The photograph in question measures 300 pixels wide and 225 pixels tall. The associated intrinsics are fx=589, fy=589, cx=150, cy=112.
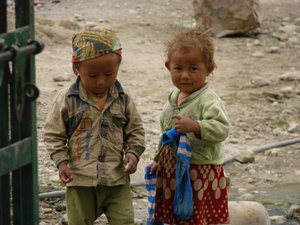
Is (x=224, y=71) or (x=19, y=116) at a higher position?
(x=19, y=116)

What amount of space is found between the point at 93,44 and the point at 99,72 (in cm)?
15

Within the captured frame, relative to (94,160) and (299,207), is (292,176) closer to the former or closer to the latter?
(299,207)

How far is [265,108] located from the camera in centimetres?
705

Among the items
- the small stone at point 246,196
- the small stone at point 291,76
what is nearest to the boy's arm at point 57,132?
the small stone at point 246,196

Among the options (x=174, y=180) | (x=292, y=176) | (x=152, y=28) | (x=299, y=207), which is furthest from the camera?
(x=152, y=28)

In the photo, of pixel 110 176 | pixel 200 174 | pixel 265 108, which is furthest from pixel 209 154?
pixel 265 108

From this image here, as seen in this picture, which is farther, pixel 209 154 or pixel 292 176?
pixel 292 176

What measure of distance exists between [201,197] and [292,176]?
2277mm

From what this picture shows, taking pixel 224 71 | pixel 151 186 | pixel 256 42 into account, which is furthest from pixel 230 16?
pixel 151 186

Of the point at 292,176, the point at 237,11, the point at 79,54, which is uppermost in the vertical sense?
the point at 79,54

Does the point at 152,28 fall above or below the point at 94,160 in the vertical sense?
below

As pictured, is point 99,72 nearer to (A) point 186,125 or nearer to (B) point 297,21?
(A) point 186,125

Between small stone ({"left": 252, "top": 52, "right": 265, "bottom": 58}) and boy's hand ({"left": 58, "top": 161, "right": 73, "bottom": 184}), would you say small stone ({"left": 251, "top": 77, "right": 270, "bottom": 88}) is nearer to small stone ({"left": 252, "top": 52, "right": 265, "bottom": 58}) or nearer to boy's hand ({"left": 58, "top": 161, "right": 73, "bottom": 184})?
small stone ({"left": 252, "top": 52, "right": 265, "bottom": 58})

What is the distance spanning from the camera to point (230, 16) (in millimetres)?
10820
